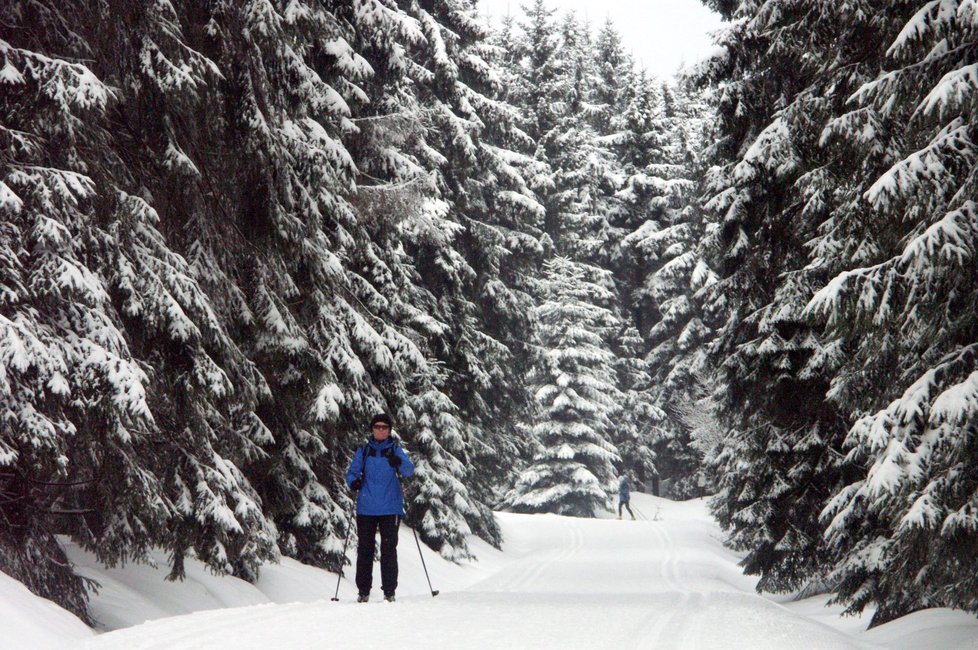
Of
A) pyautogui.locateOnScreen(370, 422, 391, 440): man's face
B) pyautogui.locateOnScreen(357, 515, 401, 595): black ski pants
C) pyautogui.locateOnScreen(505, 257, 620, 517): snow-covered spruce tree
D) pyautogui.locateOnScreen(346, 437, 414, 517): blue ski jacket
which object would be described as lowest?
pyautogui.locateOnScreen(357, 515, 401, 595): black ski pants

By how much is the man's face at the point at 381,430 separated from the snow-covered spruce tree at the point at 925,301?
4467 millimetres

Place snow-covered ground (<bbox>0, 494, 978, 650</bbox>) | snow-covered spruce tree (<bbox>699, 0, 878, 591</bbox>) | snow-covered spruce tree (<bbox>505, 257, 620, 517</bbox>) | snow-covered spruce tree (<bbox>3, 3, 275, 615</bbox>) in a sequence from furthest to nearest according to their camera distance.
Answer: snow-covered spruce tree (<bbox>505, 257, 620, 517</bbox>)
snow-covered spruce tree (<bbox>699, 0, 878, 591</bbox>)
snow-covered spruce tree (<bbox>3, 3, 275, 615</bbox>)
snow-covered ground (<bbox>0, 494, 978, 650</bbox>)

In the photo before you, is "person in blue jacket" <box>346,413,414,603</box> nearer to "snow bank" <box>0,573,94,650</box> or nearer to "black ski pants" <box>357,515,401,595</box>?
"black ski pants" <box>357,515,401,595</box>

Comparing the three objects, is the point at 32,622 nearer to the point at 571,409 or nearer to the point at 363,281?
the point at 363,281

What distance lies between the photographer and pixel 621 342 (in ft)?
159

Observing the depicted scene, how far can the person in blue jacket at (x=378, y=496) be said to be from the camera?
10.1 m

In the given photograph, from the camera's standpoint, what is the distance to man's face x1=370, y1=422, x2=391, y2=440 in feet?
33.2

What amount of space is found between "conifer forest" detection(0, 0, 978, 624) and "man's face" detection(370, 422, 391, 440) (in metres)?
1.32

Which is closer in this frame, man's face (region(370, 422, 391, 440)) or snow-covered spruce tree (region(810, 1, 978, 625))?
snow-covered spruce tree (region(810, 1, 978, 625))

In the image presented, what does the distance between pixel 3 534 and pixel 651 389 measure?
4201 cm

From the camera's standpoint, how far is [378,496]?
10.2 meters

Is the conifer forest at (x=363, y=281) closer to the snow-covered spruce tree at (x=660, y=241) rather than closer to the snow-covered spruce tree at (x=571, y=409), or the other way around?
the snow-covered spruce tree at (x=571, y=409)

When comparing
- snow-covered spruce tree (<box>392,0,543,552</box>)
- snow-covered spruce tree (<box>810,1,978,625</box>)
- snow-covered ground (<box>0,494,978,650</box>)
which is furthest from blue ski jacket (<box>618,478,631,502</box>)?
snow-covered spruce tree (<box>810,1,978,625</box>)

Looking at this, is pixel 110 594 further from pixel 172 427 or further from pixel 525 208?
pixel 525 208
